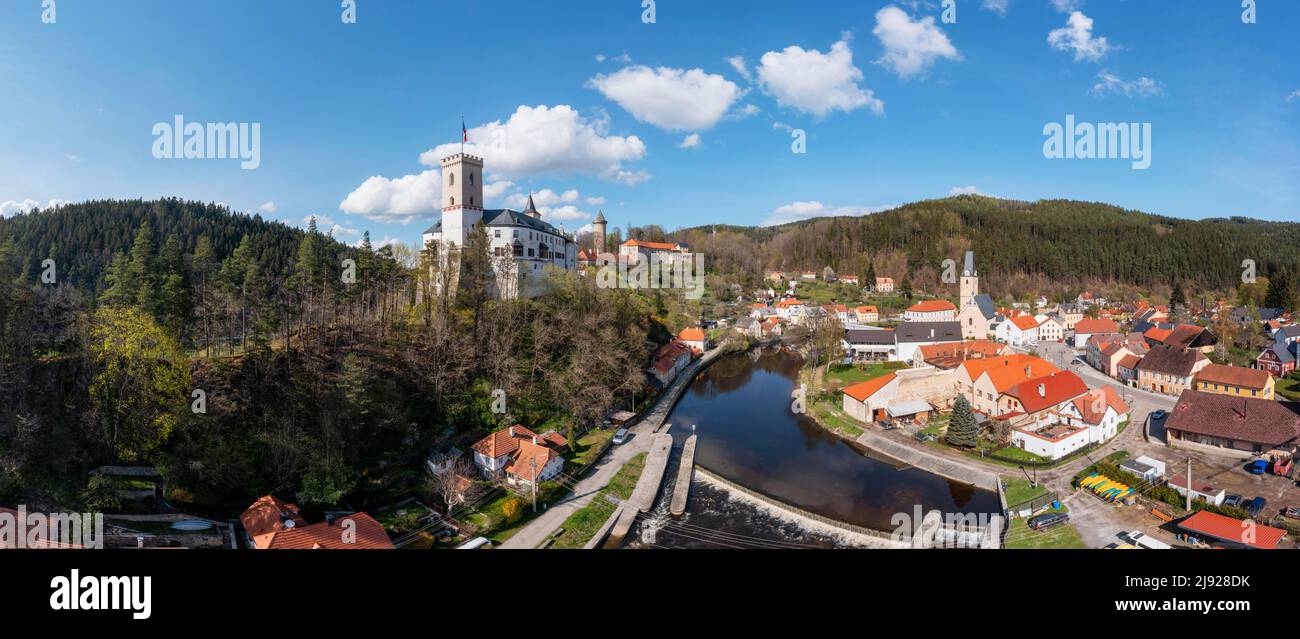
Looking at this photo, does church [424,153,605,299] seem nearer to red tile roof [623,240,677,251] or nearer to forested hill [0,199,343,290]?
forested hill [0,199,343,290]

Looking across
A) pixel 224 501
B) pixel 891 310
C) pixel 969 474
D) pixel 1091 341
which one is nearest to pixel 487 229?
pixel 224 501

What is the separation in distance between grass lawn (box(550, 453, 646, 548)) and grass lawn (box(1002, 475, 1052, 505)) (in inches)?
433

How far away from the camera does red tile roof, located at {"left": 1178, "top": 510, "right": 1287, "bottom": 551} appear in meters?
13.1

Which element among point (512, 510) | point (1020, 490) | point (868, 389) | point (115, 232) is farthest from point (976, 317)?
point (115, 232)

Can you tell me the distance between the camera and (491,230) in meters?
31.9

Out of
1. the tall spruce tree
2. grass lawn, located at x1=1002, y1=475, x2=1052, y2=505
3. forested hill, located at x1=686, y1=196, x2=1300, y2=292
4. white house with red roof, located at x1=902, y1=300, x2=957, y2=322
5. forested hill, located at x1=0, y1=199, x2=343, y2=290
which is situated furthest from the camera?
forested hill, located at x1=686, y1=196, x2=1300, y2=292

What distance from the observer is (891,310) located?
6147 cm

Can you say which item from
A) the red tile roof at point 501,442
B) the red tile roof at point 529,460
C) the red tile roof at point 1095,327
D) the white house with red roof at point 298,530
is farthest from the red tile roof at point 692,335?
the white house with red roof at point 298,530

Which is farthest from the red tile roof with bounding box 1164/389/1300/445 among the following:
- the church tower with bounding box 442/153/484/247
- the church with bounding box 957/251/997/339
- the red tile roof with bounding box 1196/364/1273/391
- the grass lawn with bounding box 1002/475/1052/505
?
the church tower with bounding box 442/153/484/247

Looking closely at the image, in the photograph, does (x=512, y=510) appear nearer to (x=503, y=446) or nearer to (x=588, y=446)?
(x=503, y=446)

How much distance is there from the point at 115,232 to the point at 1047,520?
181ft

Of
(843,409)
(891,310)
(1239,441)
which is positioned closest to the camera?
(1239,441)
